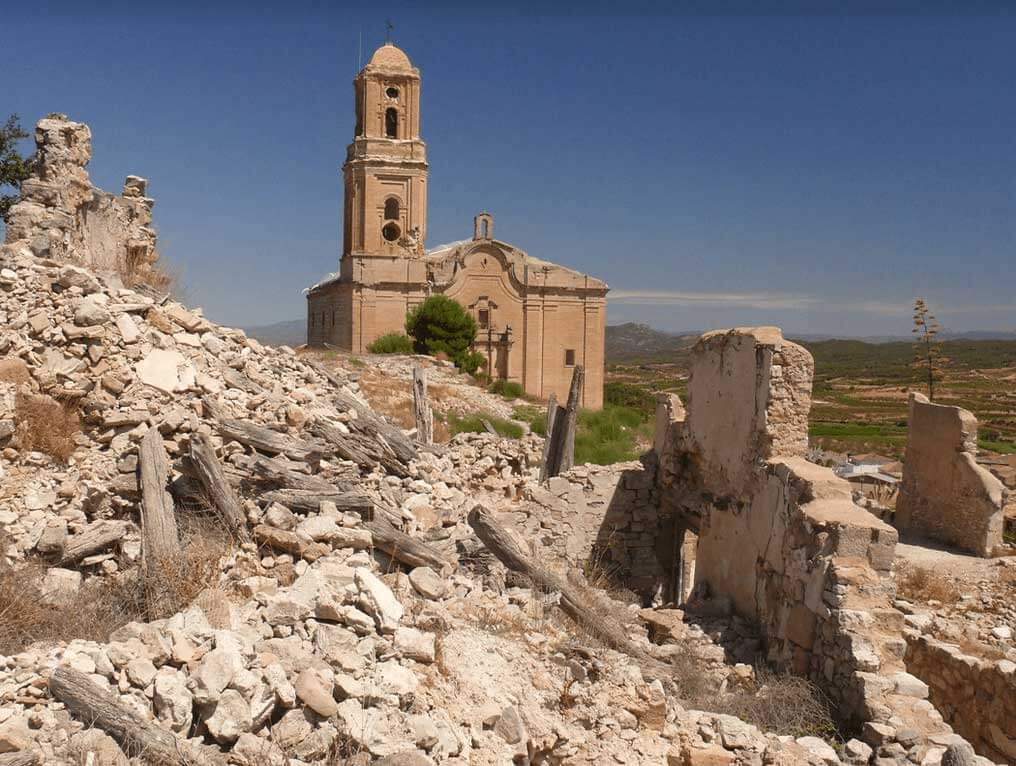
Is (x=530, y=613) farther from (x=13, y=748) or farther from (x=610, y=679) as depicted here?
(x=13, y=748)

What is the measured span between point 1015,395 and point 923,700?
2469 inches

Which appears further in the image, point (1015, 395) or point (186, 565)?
point (1015, 395)

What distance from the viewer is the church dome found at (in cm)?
3519

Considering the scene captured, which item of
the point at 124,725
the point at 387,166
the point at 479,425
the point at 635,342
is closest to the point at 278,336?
the point at 387,166

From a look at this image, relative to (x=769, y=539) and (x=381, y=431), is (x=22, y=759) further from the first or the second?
(x=769, y=539)

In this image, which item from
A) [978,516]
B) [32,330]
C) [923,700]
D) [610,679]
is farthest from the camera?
[978,516]

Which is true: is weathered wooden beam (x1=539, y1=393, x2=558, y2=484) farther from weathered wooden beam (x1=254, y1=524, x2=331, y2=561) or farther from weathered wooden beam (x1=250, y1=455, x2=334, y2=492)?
weathered wooden beam (x1=254, y1=524, x2=331, y2=561)

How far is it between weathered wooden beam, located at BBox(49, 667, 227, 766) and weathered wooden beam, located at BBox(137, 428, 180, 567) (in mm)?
1721

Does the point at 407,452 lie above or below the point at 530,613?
above

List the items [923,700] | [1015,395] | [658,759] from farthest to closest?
[1015,395]
[923,700]
[658,759]

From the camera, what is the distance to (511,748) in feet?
14.3

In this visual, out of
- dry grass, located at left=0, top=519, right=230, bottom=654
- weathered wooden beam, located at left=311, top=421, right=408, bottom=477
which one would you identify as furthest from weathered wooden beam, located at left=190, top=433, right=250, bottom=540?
weathered wooden beam, located at left=311, top=421, right=408, bottom=477

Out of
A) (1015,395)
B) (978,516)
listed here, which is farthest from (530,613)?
(1015,395)

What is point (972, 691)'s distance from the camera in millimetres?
6965
